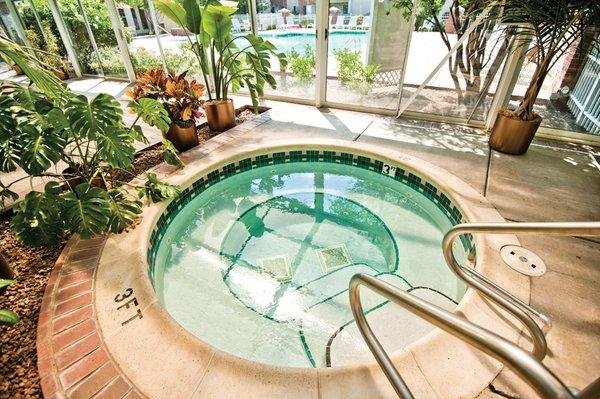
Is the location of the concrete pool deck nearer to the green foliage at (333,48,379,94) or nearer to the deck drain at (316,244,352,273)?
the deck drain at (316,244,352,273)

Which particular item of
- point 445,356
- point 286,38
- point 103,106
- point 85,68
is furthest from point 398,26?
point 85,68

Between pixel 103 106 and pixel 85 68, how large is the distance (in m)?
7.73

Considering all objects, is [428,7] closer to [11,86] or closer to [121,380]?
[11,86]

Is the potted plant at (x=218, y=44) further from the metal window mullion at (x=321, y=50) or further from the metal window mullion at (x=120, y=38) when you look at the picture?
the metal window mullion at (x=120, y=38)

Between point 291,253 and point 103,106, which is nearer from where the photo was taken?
point 103,106

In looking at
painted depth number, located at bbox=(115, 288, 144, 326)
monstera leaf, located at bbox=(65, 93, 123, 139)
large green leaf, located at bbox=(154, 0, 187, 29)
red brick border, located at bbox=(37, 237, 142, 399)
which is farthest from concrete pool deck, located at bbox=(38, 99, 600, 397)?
large green leaf, located at bbox=(154, 0, 187, 29)

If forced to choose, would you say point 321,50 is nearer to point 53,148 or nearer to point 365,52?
point 365,52

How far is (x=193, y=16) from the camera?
3.62 meters

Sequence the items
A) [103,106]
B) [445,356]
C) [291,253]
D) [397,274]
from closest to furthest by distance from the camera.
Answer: [445,356]
[103,106]
[397,274]
[291,253]

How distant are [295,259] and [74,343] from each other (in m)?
1.69

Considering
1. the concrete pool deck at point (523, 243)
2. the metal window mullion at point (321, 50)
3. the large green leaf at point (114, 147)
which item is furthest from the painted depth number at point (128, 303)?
the metal window mullion at point (321, 50)

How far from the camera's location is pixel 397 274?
2557mm

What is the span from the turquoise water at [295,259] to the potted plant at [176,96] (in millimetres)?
859

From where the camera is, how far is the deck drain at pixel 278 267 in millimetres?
2561
